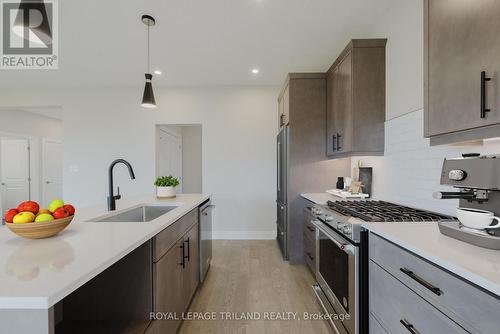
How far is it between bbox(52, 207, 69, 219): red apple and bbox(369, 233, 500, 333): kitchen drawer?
1.55m

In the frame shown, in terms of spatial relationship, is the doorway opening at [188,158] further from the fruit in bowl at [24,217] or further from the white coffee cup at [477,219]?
the white coffee cup at [477,219]

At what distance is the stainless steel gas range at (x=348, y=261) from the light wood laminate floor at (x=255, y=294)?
0.34 m

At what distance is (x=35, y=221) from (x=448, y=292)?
162cm

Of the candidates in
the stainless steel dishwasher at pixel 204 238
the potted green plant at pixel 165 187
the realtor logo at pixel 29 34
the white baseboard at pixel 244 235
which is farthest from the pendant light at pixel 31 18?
the white baseboard at pixel 244 235

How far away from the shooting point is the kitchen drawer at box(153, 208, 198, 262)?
49.1 inches

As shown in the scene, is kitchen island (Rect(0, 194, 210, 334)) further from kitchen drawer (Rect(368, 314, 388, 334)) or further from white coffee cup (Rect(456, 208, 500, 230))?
white coffee cup (Rect(456, 208, 500, 230))

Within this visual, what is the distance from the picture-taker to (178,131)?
561 cm

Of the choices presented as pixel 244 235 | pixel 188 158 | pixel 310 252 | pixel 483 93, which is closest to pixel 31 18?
pixel 483 93

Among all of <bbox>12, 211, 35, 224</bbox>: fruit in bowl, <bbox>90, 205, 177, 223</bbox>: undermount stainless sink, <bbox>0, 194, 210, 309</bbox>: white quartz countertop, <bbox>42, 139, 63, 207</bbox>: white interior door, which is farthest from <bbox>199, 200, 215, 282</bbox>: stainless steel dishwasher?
<bbox>42, 139, 63, 207</bbox>: white interior door

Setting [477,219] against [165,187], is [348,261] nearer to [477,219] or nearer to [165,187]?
[477,219]

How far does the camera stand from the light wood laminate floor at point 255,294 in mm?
1755

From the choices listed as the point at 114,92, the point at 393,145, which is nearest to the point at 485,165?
the point at 393,145

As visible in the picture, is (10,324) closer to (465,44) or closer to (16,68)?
(465,44)

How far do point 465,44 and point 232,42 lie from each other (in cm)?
223
